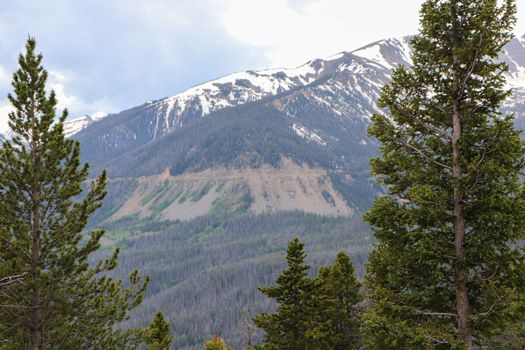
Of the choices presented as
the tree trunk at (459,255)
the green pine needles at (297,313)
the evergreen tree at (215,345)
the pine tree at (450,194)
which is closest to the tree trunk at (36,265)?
the evergreen tree at (215,345)

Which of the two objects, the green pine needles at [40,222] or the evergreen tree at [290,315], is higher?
the green pine needles at [40,222]

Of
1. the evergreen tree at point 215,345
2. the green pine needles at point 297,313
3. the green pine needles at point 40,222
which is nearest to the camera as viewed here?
the green pine needles at point 40,222

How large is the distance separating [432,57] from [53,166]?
1452 cm

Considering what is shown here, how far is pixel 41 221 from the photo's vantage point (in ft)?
55.2

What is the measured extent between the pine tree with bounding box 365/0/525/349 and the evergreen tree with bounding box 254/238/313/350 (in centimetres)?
774

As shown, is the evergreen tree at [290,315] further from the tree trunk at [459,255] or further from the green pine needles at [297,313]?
the tree trunk at [459,255]

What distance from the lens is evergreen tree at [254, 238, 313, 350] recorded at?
72.9 feet

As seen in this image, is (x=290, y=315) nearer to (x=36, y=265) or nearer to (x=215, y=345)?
(x=215, y=345)

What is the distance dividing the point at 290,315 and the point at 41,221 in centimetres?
1263

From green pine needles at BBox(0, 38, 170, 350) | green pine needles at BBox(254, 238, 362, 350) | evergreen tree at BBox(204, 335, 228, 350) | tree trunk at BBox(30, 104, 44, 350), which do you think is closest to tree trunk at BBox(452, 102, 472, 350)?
evergreen tree at BBox(204, 335, 228, 350)

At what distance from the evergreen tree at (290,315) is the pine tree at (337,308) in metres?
0.55

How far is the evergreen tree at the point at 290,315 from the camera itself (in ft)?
72.9

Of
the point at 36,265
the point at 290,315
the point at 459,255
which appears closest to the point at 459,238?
the point at 459,255

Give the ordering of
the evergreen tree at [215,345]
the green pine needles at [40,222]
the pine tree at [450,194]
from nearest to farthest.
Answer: the pine tree at [450,194]
the green pine needles at [40,222]
the evergreen tree at [215,345]
